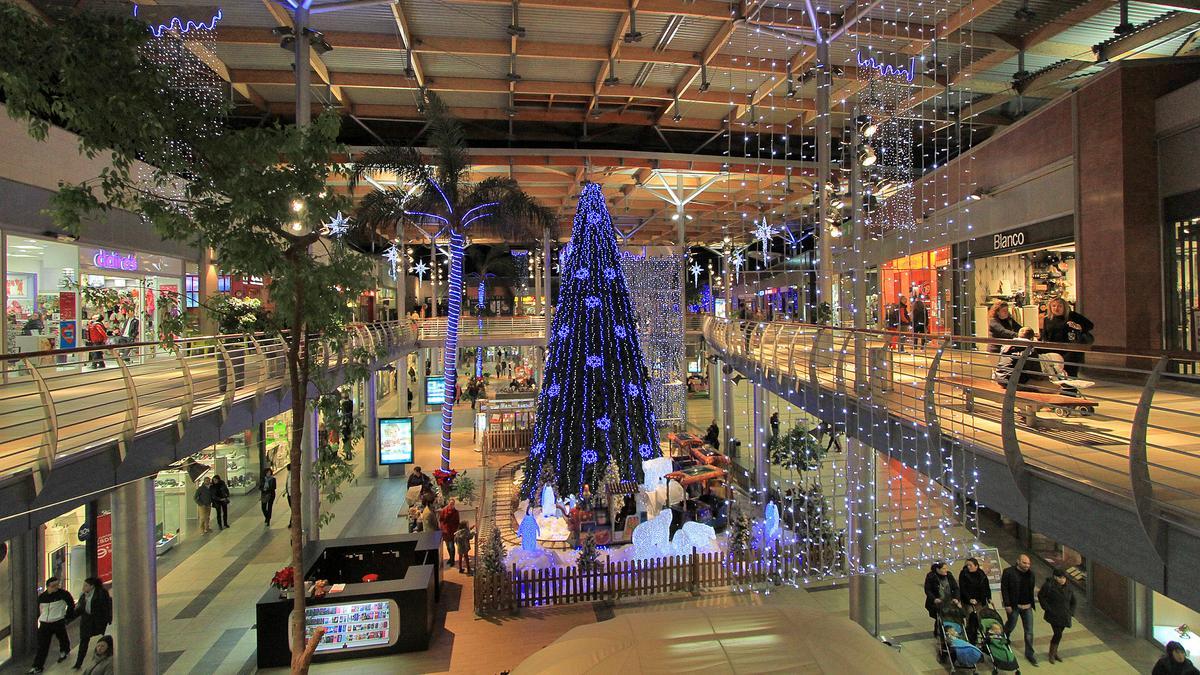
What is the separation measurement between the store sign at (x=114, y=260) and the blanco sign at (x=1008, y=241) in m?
19.7

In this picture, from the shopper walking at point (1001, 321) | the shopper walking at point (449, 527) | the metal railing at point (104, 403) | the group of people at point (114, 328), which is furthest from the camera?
the shopper walking at point (449, 527)

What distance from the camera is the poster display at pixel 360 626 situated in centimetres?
938

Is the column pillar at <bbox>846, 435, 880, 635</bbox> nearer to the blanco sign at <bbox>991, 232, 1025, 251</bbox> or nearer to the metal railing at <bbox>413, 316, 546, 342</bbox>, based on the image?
the blanco sign at <bbox>991, 232, 1025, 251</bbox>

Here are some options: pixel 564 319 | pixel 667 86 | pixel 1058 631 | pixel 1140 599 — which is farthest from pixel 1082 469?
pixel 667 86

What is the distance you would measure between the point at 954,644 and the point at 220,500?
15.1 m

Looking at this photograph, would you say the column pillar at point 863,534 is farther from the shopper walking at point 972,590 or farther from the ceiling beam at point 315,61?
the ceiling beam at point 315,61

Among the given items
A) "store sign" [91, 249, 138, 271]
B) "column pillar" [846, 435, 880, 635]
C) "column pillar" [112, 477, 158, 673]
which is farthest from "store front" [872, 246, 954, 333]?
"store sign" [91, 249, 138, 271]

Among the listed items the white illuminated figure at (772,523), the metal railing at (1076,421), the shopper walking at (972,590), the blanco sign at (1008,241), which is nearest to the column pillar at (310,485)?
the white illuminated figure at (772,523)

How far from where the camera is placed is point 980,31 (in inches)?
539

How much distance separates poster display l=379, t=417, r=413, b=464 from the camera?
19281mm

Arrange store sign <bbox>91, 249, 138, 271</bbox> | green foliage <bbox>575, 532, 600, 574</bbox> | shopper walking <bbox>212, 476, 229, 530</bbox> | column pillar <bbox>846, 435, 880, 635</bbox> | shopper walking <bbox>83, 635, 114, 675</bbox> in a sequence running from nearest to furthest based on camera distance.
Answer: shopper walking <bbox>83, 635, 114, 675</bbox>, column pillar <bbox>846, 435, 880, 635</bbox>, green foliage <bbox>575, 532, 600, 574</bbox>, store sign <bbox>91, 249, 138, 271</bbox>, shopper walking <bbox>212, 476, 229, 530</bbox>

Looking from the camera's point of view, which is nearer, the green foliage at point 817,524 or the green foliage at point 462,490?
the green foliage at point 817,524

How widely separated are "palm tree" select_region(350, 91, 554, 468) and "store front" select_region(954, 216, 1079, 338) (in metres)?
11.9

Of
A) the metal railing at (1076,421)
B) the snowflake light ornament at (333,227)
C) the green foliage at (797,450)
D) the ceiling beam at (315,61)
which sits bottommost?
the green foliage at (797,450)
